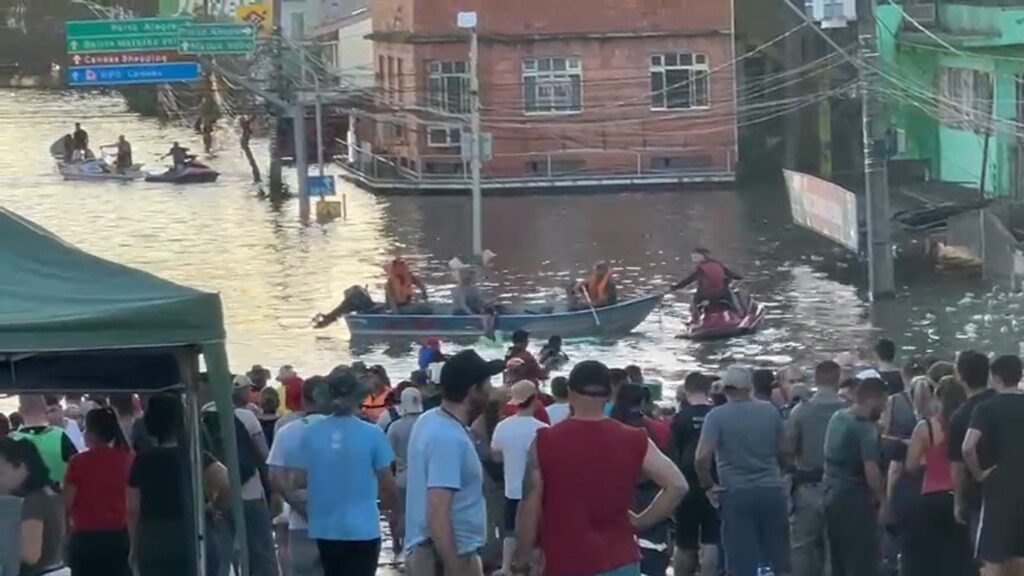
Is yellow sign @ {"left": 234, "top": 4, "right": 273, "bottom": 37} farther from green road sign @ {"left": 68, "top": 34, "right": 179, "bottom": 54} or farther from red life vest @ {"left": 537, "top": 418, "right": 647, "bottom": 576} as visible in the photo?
red life vest @ {"left": 537, "top": 418, "right": 647, "bottom": 576}

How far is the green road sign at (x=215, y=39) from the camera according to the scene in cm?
4712

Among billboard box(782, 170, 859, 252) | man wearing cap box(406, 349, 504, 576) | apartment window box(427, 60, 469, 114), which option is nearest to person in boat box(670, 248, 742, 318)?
billboard box(782, 170, 859, 252)

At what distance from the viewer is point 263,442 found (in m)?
10.9

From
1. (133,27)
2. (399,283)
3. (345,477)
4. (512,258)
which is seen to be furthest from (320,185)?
A: (345,477)

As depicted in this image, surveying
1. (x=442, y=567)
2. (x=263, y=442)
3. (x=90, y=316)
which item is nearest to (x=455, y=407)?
(x=442, y=567)

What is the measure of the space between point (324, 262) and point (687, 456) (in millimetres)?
28104

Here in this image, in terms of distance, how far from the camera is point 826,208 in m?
35.6

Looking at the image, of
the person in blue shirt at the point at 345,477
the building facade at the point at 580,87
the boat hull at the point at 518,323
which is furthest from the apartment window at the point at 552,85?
the person in blue shirt at the point at 345,477

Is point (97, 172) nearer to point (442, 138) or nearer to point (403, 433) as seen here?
point (442, 138)

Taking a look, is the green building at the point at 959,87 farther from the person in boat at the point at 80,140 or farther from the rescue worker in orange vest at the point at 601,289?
the person in boat at the point at 80,140

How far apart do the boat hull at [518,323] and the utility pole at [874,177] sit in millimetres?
3889

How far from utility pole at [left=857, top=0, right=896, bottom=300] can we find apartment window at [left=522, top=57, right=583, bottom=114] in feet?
70.2

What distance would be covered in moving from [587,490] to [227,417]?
6.34 ft

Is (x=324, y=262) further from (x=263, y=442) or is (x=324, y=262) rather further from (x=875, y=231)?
(x=263, y=442)
